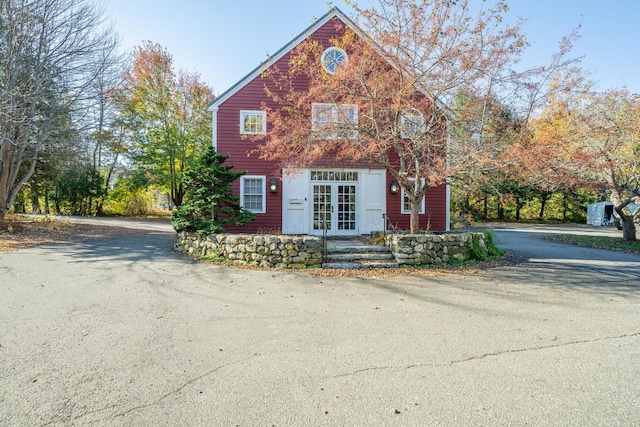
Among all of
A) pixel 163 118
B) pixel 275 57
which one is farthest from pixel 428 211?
pixel 163 118

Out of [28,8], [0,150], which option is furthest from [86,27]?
[0,150]

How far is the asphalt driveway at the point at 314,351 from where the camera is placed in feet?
7.97

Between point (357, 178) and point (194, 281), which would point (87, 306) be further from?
point (357, 178)

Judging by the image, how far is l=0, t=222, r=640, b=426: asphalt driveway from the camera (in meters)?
2.43

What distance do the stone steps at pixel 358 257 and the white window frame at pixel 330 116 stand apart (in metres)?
2.93

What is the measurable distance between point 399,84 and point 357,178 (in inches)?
179

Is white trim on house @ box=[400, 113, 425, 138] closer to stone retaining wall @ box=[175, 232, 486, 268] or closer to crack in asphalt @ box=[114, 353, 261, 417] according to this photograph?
stone retaining wall @ box=[175, 232, 486, 268]

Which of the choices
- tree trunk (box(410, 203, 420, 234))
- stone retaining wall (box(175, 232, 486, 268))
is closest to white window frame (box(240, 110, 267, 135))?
stone retaining wall (box(175, 232, 486, 268))

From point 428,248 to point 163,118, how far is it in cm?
2029

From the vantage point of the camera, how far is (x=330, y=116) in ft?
27.8

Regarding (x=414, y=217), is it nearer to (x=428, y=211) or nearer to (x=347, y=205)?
(x=347, y=205)

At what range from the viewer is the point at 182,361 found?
126 inches

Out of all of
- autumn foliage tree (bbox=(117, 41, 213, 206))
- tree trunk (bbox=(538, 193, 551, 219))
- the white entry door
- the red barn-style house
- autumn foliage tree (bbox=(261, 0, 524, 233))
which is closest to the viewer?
autumn foliage tree (bbox=(261, 0, 524, 233))

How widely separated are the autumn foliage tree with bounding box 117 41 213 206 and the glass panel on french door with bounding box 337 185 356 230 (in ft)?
42.4
